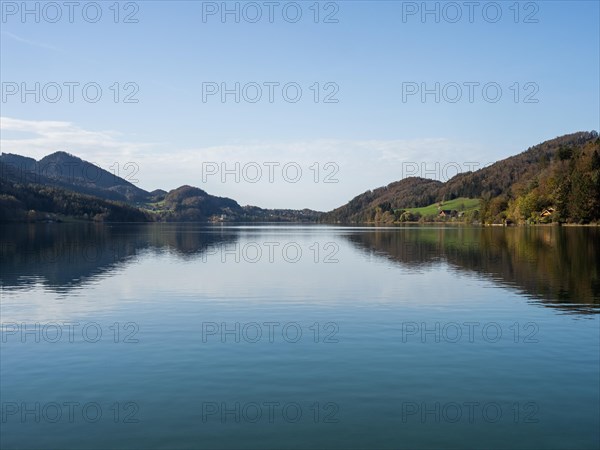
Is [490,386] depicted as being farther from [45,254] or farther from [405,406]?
[45,254]

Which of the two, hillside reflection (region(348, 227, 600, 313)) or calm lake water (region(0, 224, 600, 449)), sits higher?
hillside reflection (region(348, 227, 600, 313))

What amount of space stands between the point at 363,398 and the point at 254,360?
20.6 feet

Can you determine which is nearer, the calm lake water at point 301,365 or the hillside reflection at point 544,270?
the calm lake water at point 301,365

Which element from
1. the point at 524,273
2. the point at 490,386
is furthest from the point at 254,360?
the point at 524,273

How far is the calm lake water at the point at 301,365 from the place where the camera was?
48.0 feet

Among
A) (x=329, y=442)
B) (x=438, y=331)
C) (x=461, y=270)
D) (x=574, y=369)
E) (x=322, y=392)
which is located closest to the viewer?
(x=329, y=442)

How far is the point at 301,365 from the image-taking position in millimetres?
21188

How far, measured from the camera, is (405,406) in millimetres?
16453

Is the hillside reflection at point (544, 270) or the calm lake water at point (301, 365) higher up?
the hillside reflection at point (544, 270)

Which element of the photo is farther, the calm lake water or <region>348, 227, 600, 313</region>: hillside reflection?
<region>348, 227, 600, 313</region>: hillside reflection

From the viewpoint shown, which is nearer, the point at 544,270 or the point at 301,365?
the point at 301,365

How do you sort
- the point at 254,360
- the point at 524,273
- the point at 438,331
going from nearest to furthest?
the point at 254,360 → the point at 438,331 → the point at 524,273

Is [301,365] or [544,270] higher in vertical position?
[544,270]

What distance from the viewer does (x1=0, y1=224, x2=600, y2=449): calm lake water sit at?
14.6m
